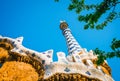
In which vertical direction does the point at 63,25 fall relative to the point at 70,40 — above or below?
above

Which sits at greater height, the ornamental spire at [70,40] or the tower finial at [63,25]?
the tower finial at [63,25]

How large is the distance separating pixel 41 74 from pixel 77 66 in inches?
61.2

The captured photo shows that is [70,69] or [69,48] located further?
[69,48]

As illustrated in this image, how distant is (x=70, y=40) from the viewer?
25062 mm

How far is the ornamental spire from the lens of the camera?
2204cm

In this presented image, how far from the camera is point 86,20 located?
9570mm

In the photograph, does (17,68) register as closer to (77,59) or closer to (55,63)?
(55,63)

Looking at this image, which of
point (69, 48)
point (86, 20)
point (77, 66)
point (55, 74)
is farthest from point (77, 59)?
point (69, 48)

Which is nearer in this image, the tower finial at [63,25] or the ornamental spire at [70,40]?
the ornamental spire at [70,40]

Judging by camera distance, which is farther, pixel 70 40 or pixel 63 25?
pixel 63 25

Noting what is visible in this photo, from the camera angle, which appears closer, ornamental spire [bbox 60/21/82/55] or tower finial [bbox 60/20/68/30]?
ornamental spire [bbox 60/21/82/55]

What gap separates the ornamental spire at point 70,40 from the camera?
22042 mm

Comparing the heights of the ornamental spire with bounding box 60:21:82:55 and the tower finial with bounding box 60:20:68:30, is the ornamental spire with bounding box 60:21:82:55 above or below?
below

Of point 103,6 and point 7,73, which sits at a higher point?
point 103,6
